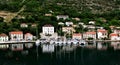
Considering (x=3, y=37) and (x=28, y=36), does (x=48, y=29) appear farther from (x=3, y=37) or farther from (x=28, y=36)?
(x=3, y=37)

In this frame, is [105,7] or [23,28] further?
[105,7]

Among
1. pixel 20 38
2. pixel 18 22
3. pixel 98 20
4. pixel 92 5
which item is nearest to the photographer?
pixel 20 38

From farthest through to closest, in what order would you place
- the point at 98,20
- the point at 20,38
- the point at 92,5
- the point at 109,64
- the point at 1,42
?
the point at 92,5 → the point at 98,20 → the point at 20,38 → the point at 1,42 → the point at 109,64

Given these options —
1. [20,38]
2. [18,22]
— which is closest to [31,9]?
[18,22]

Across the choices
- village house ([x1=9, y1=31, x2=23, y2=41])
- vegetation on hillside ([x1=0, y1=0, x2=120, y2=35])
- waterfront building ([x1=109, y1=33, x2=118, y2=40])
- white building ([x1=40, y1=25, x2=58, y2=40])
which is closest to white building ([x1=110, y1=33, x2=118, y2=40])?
waterfront building ([x1=109, y1=33, x2=118, y2=40])

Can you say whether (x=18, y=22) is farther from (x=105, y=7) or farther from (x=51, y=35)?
(x=105, y=7)

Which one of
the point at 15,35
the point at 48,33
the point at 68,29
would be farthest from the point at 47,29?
the point at 15,35
